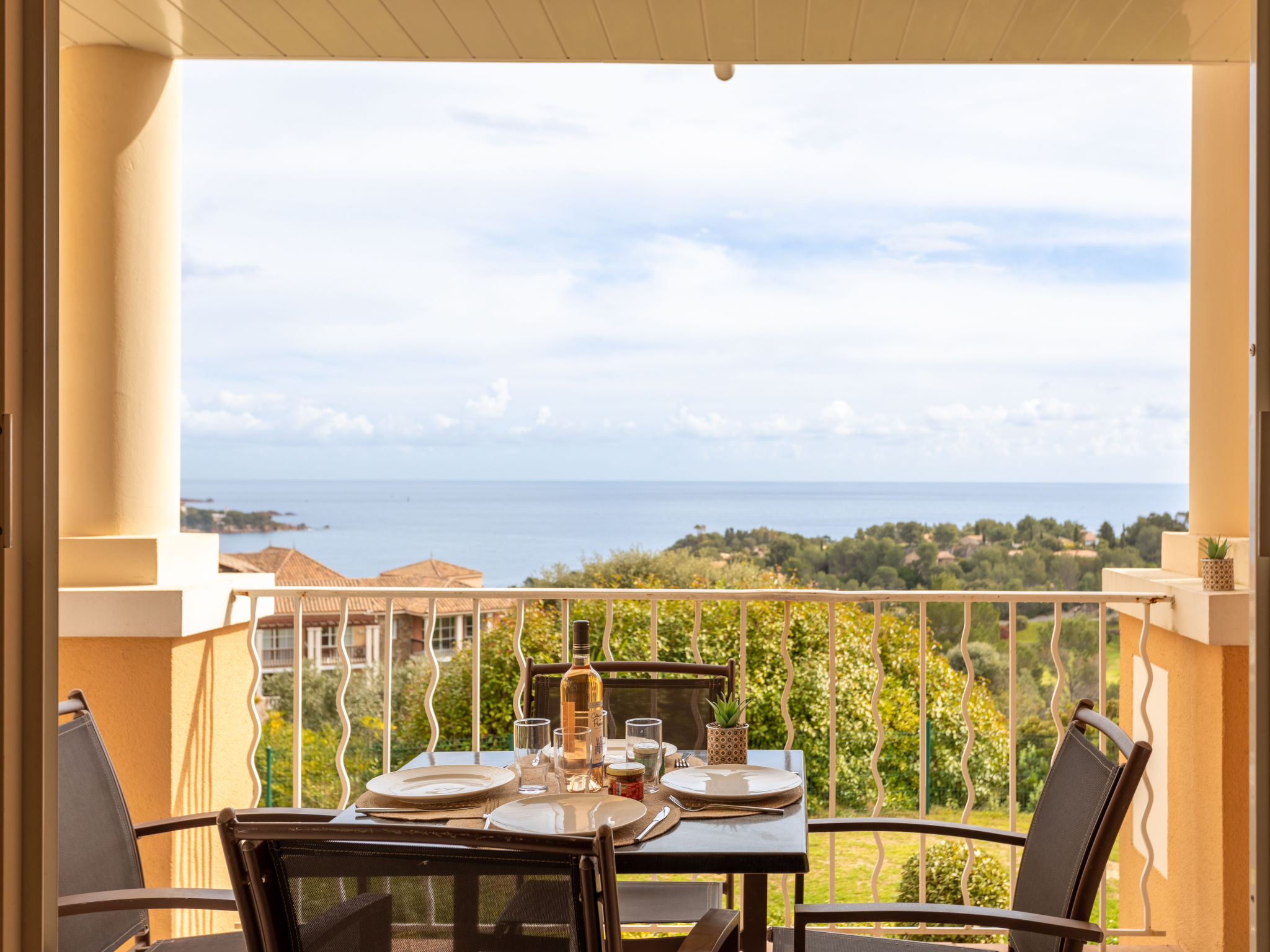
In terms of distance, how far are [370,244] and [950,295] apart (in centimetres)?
1681

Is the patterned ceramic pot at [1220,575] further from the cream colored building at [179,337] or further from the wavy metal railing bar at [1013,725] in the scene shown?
the wavy metal railing bar at [1013,725]

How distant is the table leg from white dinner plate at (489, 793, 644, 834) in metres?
0.23

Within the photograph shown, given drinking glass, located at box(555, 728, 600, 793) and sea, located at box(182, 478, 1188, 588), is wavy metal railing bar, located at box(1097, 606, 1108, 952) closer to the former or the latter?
drinking glass, located at box(555, 728, 600, 793)

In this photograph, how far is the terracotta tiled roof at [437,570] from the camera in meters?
25.2

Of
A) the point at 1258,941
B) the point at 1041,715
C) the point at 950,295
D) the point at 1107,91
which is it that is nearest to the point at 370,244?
the point at 950,295

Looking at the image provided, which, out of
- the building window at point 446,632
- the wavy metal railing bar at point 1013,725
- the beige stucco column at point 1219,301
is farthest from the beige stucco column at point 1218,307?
the building window at point 446,632

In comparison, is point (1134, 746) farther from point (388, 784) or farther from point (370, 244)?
point (370, 244)

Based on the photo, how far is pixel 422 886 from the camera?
1087 mm

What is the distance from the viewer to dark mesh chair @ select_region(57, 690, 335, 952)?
1.66m

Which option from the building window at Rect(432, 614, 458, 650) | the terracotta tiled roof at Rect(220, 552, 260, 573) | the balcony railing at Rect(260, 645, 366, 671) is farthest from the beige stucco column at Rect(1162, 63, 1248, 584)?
the terracotta tiled roof at Rect(220, 552, 260, 573)

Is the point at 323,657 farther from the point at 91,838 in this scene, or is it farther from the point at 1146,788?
the point at 91,838

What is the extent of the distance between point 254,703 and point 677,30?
8.13 ft

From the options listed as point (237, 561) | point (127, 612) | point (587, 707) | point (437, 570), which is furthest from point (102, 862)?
point (437, 570)

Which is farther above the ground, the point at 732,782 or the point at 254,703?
the point at 732,782
